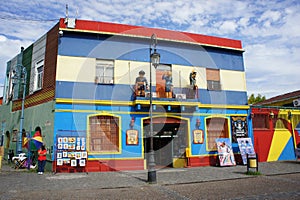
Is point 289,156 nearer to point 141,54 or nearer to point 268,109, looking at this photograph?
point 268,109

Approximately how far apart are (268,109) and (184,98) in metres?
6.54

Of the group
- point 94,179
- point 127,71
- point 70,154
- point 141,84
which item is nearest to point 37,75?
point 127,71

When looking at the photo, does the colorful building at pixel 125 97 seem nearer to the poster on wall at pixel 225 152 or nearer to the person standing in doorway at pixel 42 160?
the person standing in doorway at pixel 42 160

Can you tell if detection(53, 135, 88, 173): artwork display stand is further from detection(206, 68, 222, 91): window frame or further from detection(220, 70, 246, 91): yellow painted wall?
detection(220, 70, 246, 91): yellow painted wall

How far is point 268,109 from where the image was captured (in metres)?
17.3

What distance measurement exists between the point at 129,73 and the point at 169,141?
192 inches

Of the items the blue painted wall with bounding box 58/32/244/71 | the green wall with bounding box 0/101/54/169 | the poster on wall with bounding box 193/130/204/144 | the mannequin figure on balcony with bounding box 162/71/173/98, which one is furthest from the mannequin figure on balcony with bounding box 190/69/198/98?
the green wall with bounding box 0/101/54/169

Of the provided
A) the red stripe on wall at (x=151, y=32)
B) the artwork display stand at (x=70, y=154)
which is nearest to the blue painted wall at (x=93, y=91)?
the artwork display stand at (x=70, y=154)

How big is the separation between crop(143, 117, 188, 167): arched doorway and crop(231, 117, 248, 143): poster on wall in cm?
312

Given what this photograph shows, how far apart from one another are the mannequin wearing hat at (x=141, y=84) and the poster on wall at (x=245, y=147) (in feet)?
21.2

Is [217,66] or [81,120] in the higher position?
[217,66]

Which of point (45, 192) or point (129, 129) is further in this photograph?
point (129, 129)

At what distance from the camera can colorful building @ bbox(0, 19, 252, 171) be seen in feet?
43.2

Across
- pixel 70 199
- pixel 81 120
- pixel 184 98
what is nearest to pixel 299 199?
pixel 70 199
